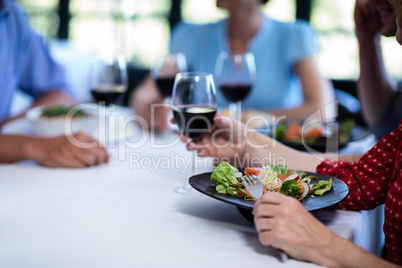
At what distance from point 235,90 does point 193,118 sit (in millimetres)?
619

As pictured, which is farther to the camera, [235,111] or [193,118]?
[235,111]

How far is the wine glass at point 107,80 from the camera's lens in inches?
56.8

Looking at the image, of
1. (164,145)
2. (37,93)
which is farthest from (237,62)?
Result: (37,93)

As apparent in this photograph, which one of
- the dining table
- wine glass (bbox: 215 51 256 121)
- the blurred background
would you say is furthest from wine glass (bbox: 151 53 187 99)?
the blurred background

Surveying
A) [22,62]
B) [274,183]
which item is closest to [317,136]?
[274,183]

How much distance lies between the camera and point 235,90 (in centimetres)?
165

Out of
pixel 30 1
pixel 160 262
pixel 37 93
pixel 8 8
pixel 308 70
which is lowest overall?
pixel 160 262

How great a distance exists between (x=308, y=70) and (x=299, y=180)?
1.52 metres

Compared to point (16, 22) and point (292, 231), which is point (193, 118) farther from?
point (16, 22)

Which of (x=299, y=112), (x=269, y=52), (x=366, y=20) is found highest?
(x=366, y=20)

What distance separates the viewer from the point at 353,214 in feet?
3.04

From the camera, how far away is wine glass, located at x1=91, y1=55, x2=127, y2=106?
4.73 ft

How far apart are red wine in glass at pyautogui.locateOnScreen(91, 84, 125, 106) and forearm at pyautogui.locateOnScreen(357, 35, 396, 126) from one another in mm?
1017

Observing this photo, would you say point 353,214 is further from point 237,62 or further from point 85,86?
point 85,86
